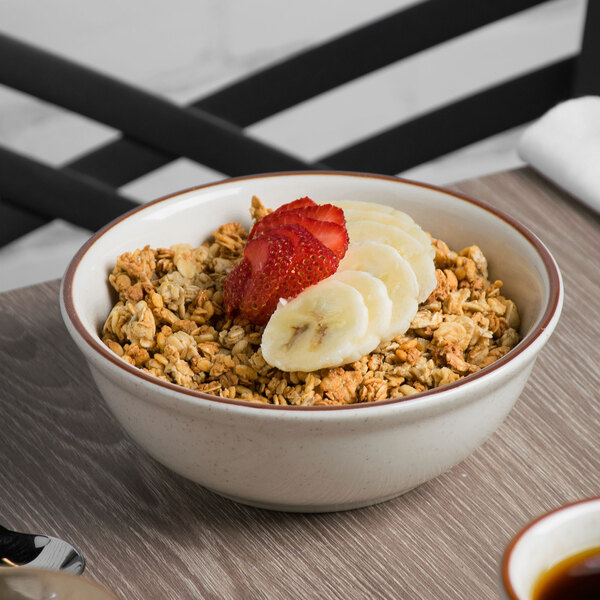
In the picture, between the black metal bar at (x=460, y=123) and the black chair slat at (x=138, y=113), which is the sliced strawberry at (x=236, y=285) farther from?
the black metal bar at (x=460, y=123)

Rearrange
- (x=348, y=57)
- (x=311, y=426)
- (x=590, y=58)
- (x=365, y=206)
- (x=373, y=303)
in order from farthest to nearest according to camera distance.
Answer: (x=348, y=57), (x=590, y=58), (x=365, y=206), (x=373, y=303), (x=311, y=426)

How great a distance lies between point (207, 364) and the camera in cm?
67

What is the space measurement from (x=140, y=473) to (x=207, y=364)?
0.10 metres

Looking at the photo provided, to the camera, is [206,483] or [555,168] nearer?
[206,483]

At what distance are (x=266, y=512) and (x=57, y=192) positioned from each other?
0.91 meters

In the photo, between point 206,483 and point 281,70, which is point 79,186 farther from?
point 206,483

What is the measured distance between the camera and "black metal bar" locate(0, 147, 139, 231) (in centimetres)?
145

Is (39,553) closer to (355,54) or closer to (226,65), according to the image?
(355,54)

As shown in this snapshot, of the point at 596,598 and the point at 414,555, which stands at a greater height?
the point at 596,598

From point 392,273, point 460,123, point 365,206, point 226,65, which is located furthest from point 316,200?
point 226,65

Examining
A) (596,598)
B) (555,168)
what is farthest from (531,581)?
(555,168)

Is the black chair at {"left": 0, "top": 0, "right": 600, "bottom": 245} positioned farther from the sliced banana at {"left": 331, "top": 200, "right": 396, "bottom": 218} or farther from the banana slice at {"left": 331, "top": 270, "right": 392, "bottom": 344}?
the banana slice at {"left": 331, "top": 270, "right": 392, "bottom": 344}

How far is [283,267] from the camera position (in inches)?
27.0

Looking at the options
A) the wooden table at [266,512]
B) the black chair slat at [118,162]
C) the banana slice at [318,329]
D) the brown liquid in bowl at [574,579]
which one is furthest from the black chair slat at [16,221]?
the brown liquid in bowl at [574,579]
